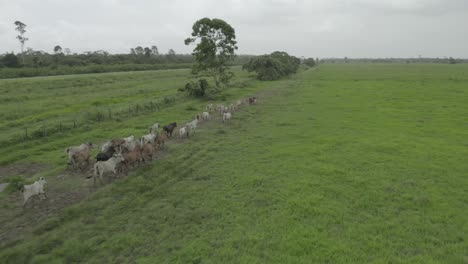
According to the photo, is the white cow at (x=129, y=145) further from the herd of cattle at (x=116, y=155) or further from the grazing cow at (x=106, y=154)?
the grazing cow at (x=106, y=154)

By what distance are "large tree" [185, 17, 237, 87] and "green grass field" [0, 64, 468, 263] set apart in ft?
61.3

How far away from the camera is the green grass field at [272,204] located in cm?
738

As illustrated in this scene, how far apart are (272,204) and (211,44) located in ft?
92.8

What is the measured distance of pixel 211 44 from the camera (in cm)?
3506

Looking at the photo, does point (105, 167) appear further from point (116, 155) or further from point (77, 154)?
point (77, 154)

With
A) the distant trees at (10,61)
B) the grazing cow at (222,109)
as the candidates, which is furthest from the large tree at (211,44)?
the distant trees at (10,61)

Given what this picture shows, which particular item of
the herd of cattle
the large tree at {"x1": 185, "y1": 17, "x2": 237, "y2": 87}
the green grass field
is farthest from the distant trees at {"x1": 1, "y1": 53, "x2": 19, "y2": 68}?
the herd of cattle

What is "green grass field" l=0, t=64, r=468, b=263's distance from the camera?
7379 mm

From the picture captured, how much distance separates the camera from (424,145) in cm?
1562

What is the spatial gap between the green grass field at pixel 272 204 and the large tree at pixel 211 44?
18.7 metres

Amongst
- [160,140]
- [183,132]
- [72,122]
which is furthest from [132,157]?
[72,122]

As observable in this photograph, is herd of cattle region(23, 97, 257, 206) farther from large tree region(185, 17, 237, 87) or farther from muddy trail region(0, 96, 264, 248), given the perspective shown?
large tree region(185, 17, 237, 87)

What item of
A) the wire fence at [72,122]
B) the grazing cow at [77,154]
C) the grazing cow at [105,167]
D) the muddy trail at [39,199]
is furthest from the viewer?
the wire fence at [72,122]

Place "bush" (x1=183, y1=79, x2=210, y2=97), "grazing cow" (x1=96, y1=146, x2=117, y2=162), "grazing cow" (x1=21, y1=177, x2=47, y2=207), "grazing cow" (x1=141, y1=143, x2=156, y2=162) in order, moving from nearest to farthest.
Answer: "grazing cow" (x1=21, y1=177, x2=47, y2=207) → "grazing cow" (x1=96, y1=146, x2=117, y2=162) → "grazing cow" (x1=141, y1=143, x2=156, y2=162) → "bush" (x1=183, y1=79, x2=210, y2=97)
